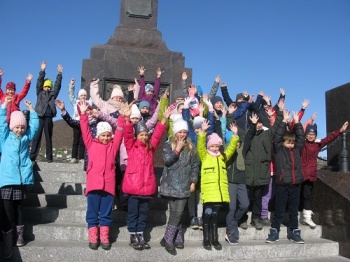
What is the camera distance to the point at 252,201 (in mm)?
6117

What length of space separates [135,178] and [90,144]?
77 centimetres

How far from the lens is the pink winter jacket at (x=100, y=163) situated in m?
4.50

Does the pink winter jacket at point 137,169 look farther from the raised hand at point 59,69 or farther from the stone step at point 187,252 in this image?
the raised hand at point 59,69

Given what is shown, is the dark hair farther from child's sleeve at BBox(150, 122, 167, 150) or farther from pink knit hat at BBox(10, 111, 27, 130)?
pink knit hat at BBox(10, 111, 27, 130)

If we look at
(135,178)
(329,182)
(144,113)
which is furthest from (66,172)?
(329,182)

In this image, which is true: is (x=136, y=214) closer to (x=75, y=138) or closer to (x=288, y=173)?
(x=288, y=173)

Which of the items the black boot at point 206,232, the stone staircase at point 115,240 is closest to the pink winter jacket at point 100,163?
the stone staircase at point 115,240

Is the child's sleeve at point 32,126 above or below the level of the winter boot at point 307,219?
above

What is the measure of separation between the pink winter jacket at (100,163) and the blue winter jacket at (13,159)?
778 mm

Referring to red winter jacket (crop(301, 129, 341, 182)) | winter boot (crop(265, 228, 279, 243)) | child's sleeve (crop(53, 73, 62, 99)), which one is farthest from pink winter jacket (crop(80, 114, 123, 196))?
red winter jacket (crop(301, 129, 341, 182))

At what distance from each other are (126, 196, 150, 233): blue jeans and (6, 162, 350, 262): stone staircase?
27 cm

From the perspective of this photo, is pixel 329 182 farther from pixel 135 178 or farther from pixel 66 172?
pixel 66 172

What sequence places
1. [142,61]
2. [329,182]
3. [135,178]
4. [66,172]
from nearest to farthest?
1. [135,178]
2. [329,182]
3. [66,172]
4. [142,61]

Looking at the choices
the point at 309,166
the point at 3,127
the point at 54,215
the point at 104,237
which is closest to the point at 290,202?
the point at 309,166
